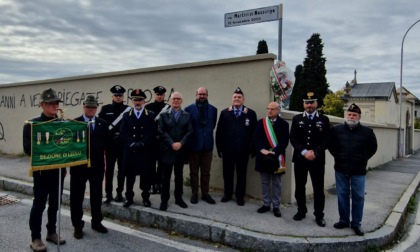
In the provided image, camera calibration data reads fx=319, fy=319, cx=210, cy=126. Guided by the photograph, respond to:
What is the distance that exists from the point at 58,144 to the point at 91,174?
844 mm

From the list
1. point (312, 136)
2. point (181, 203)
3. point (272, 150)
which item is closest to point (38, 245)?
point (181, 203)

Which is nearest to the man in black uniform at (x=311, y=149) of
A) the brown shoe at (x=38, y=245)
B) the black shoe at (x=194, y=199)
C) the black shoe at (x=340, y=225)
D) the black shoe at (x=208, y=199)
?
the black shoe at (x=340, y=225)

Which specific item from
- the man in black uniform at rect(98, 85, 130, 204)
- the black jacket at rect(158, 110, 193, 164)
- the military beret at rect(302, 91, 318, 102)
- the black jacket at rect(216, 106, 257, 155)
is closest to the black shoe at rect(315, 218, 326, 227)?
the black jacket at rect(216, 106, 257, 155)

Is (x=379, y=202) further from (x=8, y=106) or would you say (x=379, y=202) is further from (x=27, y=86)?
(x=8, y=106)

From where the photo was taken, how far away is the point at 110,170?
18.4ft

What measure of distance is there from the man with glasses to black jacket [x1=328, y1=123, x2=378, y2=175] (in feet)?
6.97

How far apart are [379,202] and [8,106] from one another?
12009mm

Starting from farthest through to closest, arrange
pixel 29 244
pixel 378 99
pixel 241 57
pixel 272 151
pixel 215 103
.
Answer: pixel 378 99
pixel 215 103
pixel 241 57
pixel 272 151
pixel 29 244

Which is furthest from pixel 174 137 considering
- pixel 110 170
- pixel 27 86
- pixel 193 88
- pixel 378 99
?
pixel 378 99

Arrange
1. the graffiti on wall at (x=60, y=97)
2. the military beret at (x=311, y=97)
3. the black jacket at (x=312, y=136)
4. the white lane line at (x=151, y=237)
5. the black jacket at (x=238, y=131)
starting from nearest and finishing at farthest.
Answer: the white lane line at (x=151, y=237), the black jacket at (x=312, y=136), the military beret at (x=311, y=97), the black jacket at (x=238, y=131), the graffiti on wall at (x=60, y=97)

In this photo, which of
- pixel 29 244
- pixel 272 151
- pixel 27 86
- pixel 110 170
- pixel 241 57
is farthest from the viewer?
pixel 27 86

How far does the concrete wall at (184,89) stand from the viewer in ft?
19.7

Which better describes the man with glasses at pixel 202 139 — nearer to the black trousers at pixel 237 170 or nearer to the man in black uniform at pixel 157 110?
the black trousers at pixel 237 170

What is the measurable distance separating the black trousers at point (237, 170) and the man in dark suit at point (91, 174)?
214 centimetres
